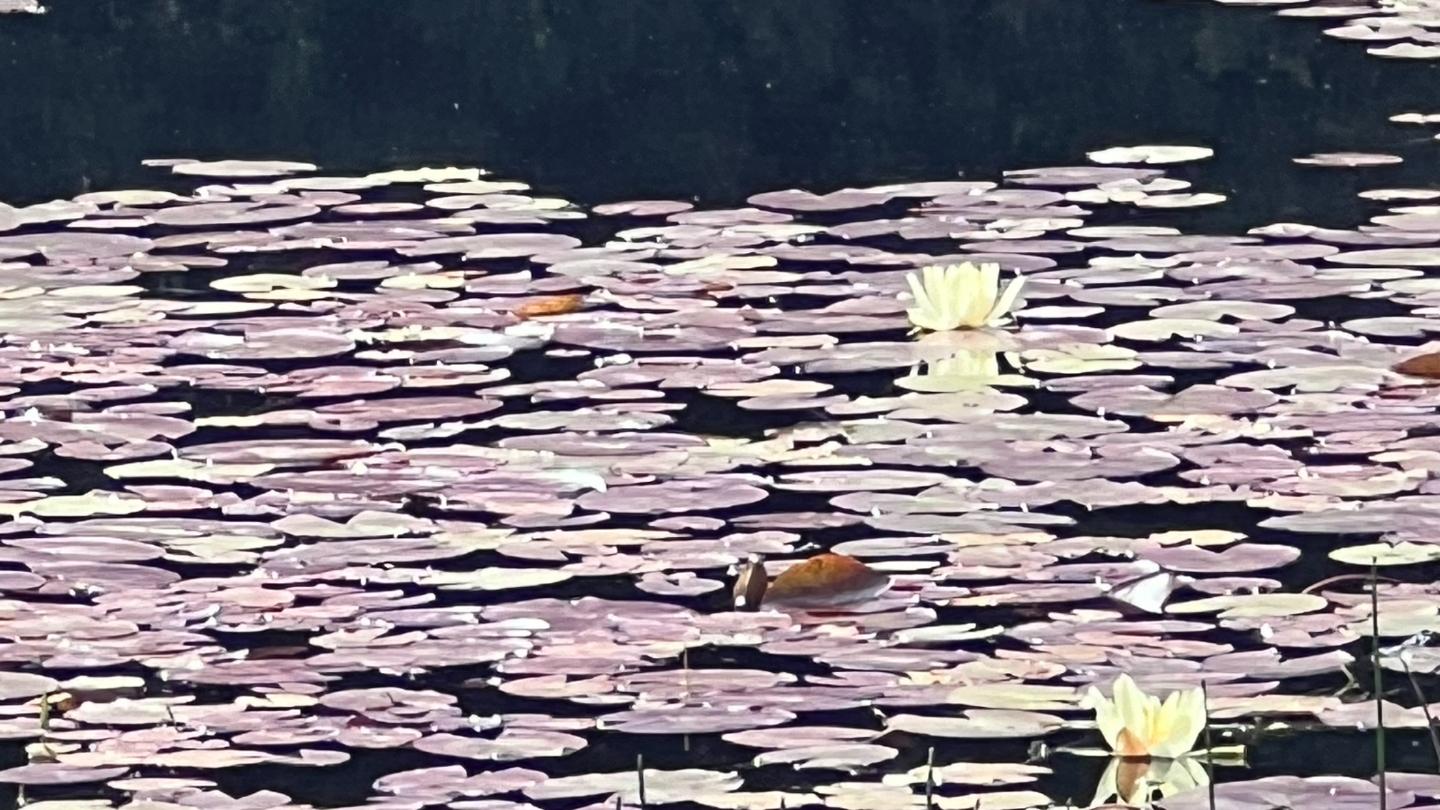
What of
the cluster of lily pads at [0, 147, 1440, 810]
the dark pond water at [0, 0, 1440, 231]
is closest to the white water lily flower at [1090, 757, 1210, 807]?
the cluster of lily pads at [0, 147, 1440, 810]

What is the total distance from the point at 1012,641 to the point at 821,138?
3.16 metres

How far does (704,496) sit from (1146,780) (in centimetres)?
94

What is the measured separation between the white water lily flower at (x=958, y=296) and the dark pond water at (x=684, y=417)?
0.05 metres

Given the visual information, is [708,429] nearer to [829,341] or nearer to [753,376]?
[753,376]

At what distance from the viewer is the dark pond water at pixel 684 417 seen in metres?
2.57

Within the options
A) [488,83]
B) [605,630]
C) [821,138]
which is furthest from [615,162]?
[605,630]

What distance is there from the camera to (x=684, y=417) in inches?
139

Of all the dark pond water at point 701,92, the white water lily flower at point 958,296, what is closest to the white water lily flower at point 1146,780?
the white water lily flower at point 958,296

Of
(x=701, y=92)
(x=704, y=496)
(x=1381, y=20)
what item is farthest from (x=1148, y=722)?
(x=1381, y=20)

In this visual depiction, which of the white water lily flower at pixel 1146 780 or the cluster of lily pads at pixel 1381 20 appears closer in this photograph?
the white water lily flower at pixel 1146 780

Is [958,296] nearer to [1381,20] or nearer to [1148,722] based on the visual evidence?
[1148,722]

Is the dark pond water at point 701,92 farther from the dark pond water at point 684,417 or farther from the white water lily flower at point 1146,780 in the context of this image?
the white water lily flower at point 1146,780

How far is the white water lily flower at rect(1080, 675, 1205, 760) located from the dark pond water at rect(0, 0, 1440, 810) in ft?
0.15

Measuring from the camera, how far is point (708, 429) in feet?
11.4
